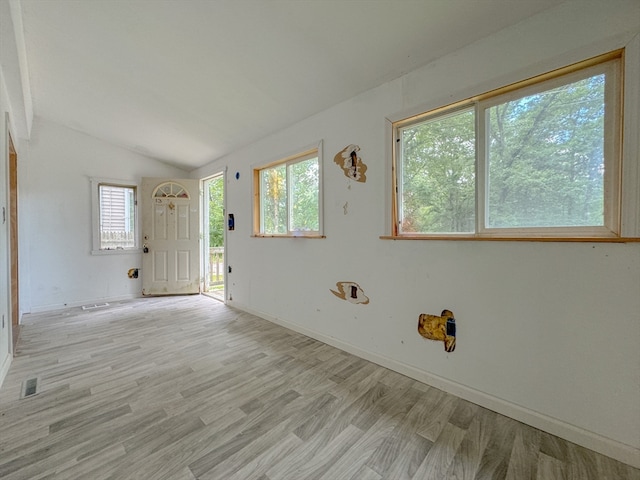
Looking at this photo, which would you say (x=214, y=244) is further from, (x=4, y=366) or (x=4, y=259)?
(x=4, y=366)

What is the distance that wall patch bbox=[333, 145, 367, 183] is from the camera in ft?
8.04

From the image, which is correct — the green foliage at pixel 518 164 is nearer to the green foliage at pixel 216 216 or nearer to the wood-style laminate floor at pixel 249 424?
the wood-style laminate floor at pixel 249 424

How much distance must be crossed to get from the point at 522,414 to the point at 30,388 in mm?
3396

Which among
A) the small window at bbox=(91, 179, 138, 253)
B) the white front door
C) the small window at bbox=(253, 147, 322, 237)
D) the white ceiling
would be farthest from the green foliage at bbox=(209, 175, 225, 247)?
the white ceiling

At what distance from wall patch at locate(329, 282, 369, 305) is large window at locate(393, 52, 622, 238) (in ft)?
2.28

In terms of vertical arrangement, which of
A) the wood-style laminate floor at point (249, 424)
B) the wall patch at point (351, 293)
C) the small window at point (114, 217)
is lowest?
the wood-style laminate floor at point (249, 424)

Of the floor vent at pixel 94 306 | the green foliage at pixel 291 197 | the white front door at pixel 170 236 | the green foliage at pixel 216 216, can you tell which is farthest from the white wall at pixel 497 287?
the green foliage at pixel 216 216

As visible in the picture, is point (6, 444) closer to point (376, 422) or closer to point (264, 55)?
point (376, 422)

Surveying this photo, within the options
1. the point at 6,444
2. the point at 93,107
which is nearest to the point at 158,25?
the point at 93,107

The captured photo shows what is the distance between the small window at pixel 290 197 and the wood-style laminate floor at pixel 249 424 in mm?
1403

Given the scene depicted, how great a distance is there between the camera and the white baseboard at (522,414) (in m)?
1.37

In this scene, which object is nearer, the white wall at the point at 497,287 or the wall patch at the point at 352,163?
the white wall at the point at 497,287

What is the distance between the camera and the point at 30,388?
6.48 feet

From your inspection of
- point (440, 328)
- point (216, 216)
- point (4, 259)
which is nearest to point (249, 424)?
point (440, 328)
